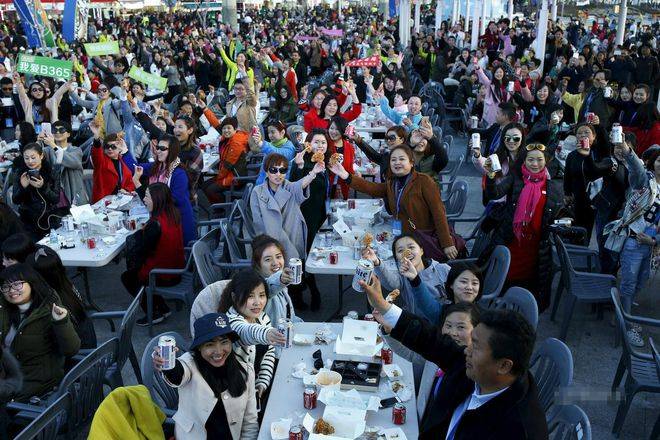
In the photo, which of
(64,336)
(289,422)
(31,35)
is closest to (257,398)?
(289,422)

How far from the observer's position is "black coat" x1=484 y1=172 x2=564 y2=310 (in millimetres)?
5777

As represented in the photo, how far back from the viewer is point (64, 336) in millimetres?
4328

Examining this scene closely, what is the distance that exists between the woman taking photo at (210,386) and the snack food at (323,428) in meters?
0.42

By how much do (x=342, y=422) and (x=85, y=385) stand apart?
71.4 inches

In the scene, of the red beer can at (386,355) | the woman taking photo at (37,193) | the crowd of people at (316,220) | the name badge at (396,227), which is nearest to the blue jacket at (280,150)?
the crowd of people at (316,220)

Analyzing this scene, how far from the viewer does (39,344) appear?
4.35m

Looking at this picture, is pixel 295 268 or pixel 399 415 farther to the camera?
pixel 295 268

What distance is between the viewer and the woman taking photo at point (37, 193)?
6863 millimetres

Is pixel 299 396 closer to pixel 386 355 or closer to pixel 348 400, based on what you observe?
pixel 348 400

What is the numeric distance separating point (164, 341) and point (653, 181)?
4.64m

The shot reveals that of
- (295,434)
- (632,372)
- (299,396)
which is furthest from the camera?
(632,372)

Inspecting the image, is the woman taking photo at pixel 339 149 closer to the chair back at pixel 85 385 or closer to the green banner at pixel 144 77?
the chair back at pixel 85 385

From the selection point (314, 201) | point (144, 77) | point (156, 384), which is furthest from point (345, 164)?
point (144, 77)

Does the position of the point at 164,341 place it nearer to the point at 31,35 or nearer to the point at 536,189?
the point at 536,189
